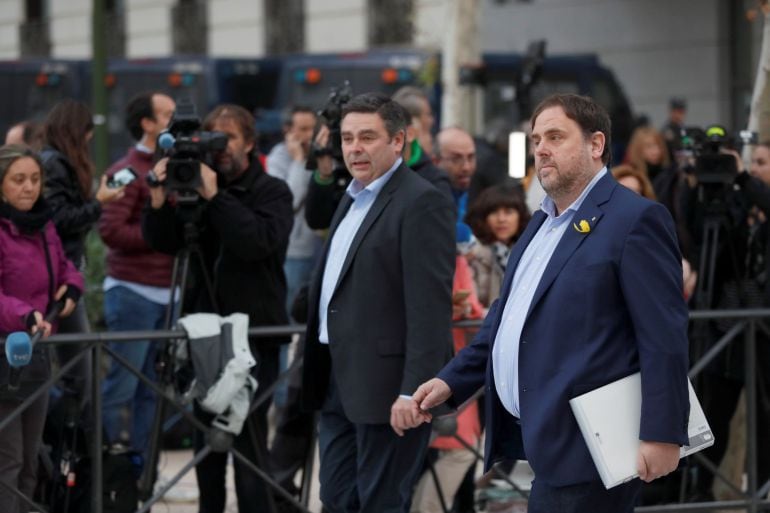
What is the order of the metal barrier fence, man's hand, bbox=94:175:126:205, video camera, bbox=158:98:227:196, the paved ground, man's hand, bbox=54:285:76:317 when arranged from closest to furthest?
1. the metal barrier fence
2. video camera, bbox=158:98:227:196
3. man's hand, bbox=54:285:76:317
4. man's hand, bbox=94:175:126:205
5. the paved ground

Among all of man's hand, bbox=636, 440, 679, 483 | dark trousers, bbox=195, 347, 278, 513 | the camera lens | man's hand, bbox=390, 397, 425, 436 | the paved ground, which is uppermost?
the camera lens

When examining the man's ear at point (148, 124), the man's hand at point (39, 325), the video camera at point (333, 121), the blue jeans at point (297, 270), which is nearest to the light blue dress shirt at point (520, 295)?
the video camera at point (333, 121)

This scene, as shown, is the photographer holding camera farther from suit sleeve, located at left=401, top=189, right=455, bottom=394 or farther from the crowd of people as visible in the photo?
suit sleeve, located at left=401, top=189, right=455, bottom=394

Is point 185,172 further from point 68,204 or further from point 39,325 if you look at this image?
point 68,204

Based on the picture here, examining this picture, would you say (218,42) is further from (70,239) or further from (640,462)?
(640,462)

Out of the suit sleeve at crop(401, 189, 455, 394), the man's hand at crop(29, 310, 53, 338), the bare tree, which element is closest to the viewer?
the suit sleeve at crop(401, 189, 455, 394)

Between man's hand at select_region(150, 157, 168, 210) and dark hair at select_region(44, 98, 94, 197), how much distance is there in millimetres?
864

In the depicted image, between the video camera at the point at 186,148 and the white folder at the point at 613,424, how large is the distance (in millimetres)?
2637

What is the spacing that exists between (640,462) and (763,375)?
3382 millimetres

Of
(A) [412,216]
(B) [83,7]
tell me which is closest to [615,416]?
(A) [412,216]

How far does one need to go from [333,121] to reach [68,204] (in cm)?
145

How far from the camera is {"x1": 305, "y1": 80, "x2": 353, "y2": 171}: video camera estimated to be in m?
6.96

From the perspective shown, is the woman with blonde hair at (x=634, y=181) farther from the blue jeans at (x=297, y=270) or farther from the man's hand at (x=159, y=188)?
the man's hand at (x=159, y=188)

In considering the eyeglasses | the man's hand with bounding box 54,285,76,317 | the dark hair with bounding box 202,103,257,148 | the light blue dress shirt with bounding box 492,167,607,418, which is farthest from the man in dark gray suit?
the eyeglasses
